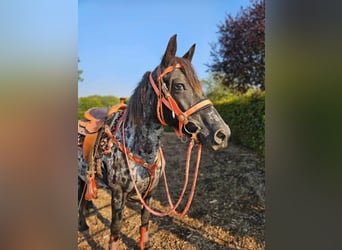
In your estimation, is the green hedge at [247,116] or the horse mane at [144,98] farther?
the green hedge at [247,116]

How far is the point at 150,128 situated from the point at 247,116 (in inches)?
45.9

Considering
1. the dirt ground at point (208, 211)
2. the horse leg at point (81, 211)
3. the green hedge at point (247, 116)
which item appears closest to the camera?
the dirt ground at point (208, 211)

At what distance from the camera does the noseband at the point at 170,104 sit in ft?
3.47

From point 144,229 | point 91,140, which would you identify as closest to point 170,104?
point 91,140

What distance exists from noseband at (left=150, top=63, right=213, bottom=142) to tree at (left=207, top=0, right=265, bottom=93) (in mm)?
744

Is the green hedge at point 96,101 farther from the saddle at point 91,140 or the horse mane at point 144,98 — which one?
the horse mane at point 144,98

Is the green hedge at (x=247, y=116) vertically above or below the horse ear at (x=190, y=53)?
below

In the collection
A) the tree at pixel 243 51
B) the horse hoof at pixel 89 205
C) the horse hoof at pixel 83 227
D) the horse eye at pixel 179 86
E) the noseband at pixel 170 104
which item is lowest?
the horse hoof at pixel 83 227

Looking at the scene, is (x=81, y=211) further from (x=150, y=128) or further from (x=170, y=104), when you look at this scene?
(x=170, y=104)

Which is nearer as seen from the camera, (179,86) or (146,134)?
(179,86)

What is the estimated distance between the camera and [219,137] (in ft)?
3.41

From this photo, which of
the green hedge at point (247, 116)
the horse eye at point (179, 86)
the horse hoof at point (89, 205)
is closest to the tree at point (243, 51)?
the green hedge at point (247, 116)

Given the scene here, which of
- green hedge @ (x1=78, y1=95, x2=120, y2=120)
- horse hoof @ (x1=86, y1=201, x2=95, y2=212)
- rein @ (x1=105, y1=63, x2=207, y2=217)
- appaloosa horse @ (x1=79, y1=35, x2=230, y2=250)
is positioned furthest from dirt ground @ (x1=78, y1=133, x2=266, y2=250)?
green hedge @ (x1=78, y1=95, x2=120, y2=120)
